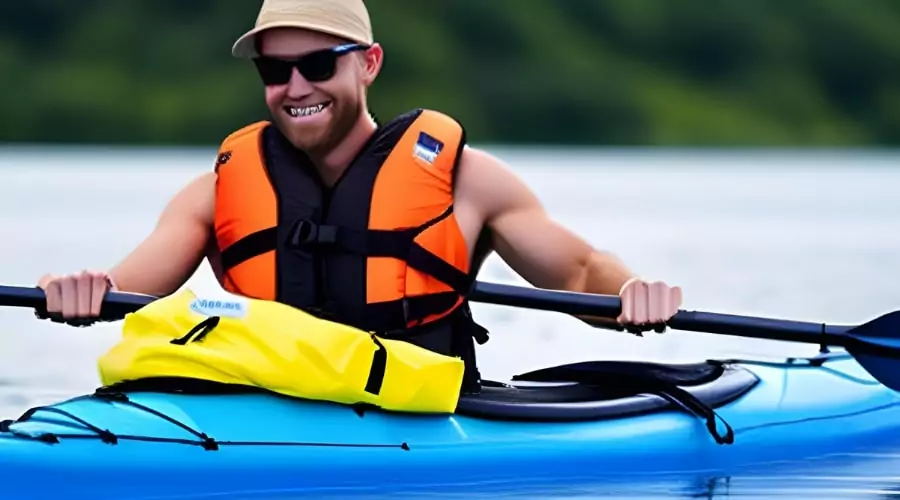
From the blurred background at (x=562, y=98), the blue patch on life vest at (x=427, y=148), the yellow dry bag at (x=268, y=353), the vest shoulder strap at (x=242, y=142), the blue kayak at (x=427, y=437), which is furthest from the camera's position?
the blurred background at (x=562, y=98)

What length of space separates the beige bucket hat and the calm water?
195cm

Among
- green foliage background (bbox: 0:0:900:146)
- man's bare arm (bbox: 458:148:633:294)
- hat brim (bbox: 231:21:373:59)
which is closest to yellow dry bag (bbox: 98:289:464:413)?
man's bare arm (bbox: 458:148:633:294)

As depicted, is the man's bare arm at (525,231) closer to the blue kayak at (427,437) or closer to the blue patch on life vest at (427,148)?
the blue patch on life vest at (427,148)

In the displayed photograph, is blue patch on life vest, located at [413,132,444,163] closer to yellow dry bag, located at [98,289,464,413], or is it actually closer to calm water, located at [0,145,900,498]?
yellow dry bag, located at [98,289,464,413]

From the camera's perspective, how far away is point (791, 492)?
718 centimetres

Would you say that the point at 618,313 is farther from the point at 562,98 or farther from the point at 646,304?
the point at 562,98

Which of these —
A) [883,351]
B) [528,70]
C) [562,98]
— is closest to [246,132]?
[883,351]

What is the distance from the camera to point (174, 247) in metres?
7.02

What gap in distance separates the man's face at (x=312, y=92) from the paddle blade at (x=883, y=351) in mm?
2461

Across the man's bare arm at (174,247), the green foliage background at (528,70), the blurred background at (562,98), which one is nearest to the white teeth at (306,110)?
the man's bare arm at (174,247)

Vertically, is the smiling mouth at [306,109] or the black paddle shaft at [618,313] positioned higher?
the smiling mouth at [306,109]

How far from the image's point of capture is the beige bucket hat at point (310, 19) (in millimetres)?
6730

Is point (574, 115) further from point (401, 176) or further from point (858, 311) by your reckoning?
point (401, 176)

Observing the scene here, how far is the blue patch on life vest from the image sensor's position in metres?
6.98
